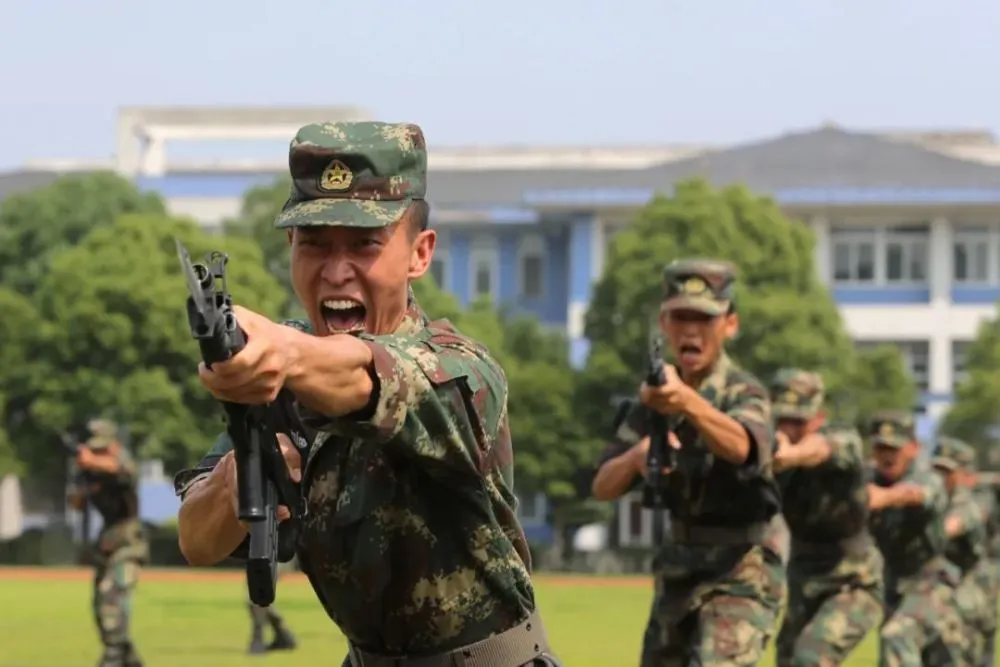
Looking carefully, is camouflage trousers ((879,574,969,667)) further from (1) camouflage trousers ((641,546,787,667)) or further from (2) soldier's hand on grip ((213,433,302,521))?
(2) soldier's hand on grip ((213,433,302,521))

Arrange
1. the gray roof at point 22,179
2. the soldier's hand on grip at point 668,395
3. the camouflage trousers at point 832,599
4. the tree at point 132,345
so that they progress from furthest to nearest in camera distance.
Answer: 1. the gray roof at point 22,179
2. the tree at point 132,345
3. the camouflage trousers at point 832,599
4. the soldier's hand on grip at point 668,395

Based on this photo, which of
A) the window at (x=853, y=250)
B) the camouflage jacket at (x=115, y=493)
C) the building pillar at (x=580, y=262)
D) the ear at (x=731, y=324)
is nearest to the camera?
the ear at (x=731, y=324)

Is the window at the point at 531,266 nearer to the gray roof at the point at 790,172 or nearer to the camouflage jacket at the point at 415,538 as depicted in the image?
the gray roof at the point at 790,172

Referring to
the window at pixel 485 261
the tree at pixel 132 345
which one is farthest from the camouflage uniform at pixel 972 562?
the window at pixel 485 261

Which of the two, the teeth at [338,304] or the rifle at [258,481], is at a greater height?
the teeth at [338,304]

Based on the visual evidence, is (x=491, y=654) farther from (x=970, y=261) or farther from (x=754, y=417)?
(x=970, y=261)

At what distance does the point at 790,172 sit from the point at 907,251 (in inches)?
246

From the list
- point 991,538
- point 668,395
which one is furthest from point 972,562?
point 668,395

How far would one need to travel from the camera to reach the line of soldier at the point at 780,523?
363 inches

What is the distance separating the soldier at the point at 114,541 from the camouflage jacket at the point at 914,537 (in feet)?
19.5

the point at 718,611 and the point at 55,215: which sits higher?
the point at 718,611

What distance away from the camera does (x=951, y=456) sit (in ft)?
63.2

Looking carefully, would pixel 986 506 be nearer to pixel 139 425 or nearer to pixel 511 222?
pixel 139 425

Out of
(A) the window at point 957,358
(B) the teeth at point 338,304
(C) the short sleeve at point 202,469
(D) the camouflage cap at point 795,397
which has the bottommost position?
(A) the window at point 957,358
